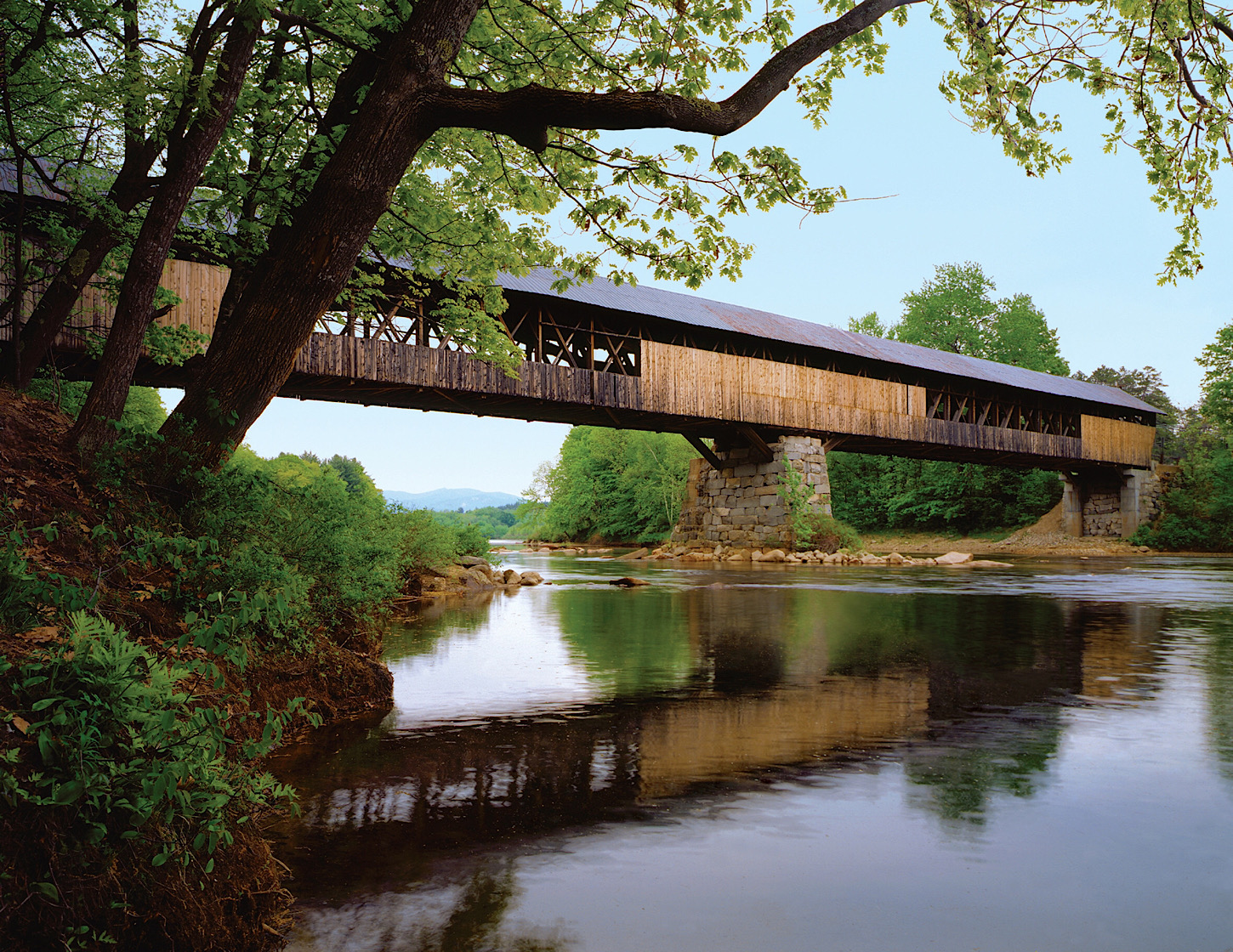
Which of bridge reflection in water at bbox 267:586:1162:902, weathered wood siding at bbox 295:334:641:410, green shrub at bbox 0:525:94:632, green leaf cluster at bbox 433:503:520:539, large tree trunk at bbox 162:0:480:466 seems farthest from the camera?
green leaf cluster at bbox 433:503:520:539

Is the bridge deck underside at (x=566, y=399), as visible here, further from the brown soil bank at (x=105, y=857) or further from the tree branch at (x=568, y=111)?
the tree branch at (x=568, y=111)

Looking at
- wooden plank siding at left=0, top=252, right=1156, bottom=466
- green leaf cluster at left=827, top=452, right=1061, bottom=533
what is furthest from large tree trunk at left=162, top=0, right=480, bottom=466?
green leaf cluster at left=827, top=452, right=1061, bottom=533

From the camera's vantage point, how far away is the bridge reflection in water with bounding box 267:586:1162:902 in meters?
2.62

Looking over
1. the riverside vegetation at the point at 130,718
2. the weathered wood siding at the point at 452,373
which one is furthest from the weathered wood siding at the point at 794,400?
the riverside vegetation at the point at 130,718

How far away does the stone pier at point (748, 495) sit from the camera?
75.6 feet

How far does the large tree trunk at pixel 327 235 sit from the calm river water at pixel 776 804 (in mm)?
1758

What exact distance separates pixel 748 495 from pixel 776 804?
71.9ft

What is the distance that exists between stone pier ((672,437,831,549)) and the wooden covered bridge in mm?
60

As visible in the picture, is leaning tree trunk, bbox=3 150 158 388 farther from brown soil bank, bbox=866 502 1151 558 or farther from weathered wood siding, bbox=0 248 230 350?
brown soil bank, bbox=866 502 1151 558

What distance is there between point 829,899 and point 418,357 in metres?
15.4

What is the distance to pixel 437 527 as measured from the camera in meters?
12.1

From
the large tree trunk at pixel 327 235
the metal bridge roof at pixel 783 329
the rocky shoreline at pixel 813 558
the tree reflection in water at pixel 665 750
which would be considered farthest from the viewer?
the rocky shoreline at pixel 813 558

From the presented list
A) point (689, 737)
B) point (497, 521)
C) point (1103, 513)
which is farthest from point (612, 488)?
point (497, 521)

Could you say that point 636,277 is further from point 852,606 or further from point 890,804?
point 852,606
